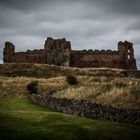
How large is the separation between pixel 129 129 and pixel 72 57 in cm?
7960

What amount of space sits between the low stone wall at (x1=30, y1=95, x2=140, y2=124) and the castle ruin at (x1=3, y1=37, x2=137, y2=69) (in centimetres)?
6096

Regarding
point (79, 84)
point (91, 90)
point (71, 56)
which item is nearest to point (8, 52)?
point (71, 56)

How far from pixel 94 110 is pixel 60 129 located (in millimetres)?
6183

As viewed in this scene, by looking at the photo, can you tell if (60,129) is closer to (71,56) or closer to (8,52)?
(71,56)

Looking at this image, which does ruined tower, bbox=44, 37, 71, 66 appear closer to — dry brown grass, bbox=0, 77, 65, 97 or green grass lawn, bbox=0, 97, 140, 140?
dry brown grass, bbox=0, 77, 65, 97

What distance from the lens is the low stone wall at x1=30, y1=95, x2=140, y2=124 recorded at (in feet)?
86.9

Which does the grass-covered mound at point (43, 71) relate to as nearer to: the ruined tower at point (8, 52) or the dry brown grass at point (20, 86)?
the dry brown grass at point (20, 86)

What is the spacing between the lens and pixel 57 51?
339 feet

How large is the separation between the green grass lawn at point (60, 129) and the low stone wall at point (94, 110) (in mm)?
923

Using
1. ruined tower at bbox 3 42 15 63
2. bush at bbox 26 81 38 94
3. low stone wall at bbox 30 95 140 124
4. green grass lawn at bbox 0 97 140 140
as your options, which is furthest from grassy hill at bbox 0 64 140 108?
ruined tower at bbox 3 42 15 63

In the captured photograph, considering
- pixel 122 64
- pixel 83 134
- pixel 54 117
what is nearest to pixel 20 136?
pixel 83 134

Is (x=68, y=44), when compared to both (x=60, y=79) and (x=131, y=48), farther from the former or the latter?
(x=60, y=79)

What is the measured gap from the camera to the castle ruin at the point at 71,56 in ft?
329

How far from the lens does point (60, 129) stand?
2466 centimetres
